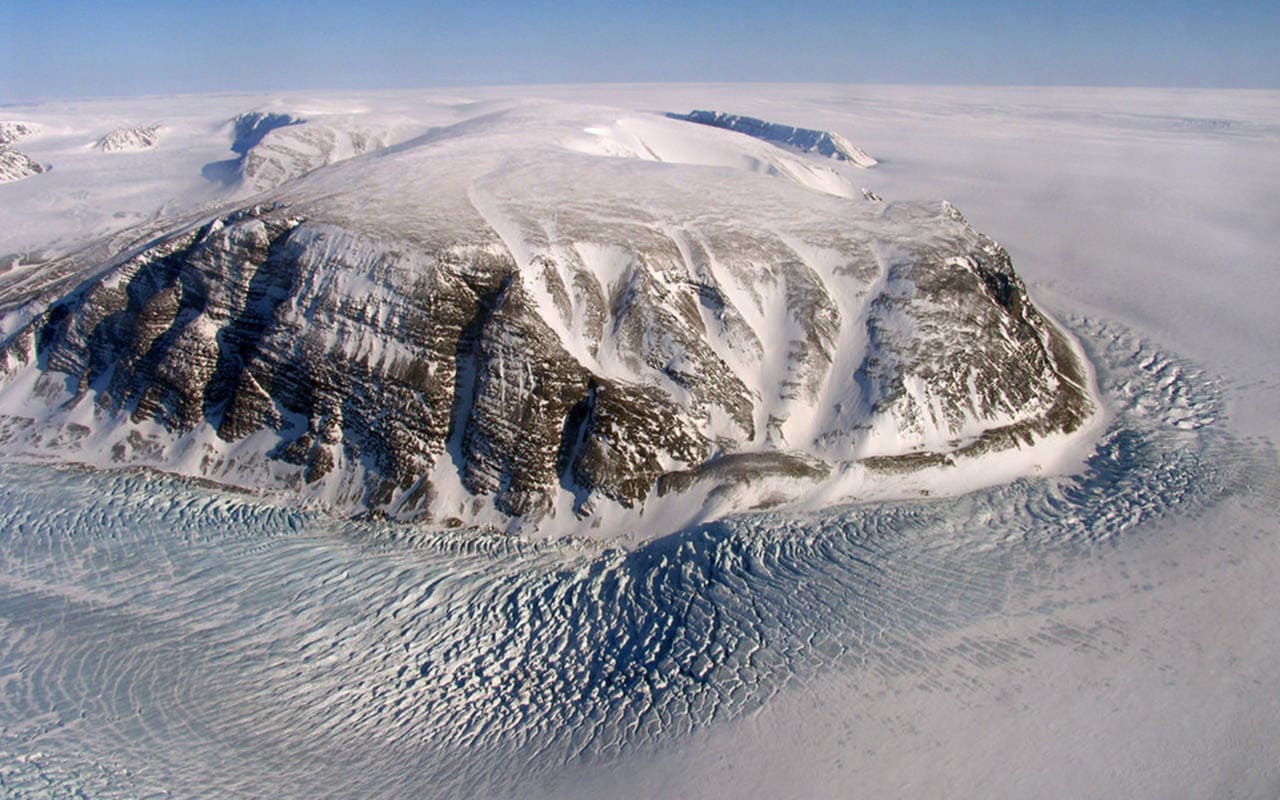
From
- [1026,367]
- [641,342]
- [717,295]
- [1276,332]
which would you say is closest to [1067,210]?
[1276,332]

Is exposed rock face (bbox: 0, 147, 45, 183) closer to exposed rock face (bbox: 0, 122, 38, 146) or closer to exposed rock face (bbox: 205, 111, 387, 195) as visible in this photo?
exposed rock face (bbox: 0, 122, 38, 146)

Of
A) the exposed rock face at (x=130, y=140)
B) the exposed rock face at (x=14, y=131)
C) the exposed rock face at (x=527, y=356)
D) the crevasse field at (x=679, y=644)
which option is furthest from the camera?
the exposed rock face at (x=14, y=131)

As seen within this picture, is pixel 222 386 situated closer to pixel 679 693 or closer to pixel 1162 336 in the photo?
pixel 679 693

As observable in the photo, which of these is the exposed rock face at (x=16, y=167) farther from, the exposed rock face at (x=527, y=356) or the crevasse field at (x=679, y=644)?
the crevasse field at (x=679, y=644)

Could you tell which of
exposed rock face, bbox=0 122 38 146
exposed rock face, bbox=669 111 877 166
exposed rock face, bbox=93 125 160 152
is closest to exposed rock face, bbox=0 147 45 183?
exposed rock face, bbox=93 125 160 152

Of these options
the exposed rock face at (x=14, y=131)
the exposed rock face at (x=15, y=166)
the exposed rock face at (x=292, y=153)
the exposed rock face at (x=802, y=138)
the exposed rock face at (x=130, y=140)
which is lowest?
the exposed rock face at (x=14, y=131)

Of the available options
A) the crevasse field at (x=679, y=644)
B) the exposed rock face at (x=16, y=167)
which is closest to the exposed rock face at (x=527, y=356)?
the crevasse field at (x=679, y=644)
